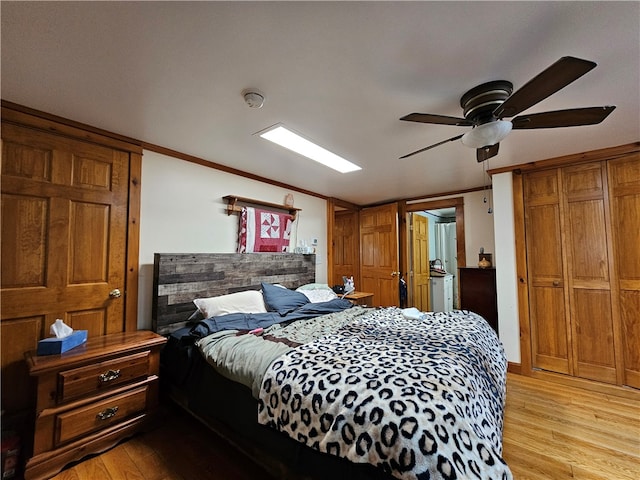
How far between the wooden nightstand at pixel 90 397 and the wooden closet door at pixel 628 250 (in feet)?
13.8

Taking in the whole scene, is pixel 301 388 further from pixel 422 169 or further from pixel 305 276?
pixel 422 169

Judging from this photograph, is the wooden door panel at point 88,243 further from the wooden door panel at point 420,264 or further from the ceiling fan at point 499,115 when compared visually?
the wooden door panel at point 420,264

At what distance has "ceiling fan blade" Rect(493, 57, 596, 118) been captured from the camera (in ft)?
3.66

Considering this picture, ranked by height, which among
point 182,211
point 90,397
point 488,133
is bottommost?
point 90,397

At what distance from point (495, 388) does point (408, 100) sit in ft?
6.08

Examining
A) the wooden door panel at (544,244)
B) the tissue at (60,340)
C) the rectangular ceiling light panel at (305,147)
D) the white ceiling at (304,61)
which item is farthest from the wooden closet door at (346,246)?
the tissue at (60,340)

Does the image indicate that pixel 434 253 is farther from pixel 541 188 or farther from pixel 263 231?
pixel 263 231

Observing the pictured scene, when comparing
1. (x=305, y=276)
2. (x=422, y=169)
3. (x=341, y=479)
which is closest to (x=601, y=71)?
(x=422, y=169)

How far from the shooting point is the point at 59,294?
6.57 ft

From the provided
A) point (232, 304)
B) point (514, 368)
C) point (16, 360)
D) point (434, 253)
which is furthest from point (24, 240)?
point (434, 253)

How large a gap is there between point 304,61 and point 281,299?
214cm

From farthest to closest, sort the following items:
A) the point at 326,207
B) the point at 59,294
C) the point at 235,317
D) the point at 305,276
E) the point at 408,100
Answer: the point at 326,207, the point at 305,276, the point at 235,317, the point at 59,294, the point at 408,100

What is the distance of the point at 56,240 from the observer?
2008mm

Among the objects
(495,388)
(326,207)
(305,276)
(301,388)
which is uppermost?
(326,207)
